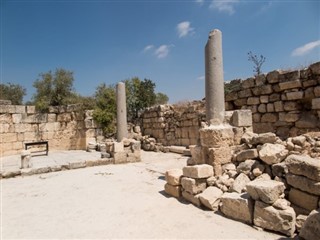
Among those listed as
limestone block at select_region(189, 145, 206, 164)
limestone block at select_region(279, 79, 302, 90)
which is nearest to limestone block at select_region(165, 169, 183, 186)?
limestone block at select_region(189, 145, 206, 164)

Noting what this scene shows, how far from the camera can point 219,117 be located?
20.1ft

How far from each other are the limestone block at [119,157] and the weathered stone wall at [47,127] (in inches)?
192

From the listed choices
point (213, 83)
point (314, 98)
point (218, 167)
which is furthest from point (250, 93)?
point (218, 167)

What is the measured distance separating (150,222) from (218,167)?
6.80 ft

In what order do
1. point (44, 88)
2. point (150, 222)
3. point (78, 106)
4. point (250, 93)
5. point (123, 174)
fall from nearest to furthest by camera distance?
point (150, 222) → point (123, 174) → point (250, 93) → point (78, 106) → point (44, 88)

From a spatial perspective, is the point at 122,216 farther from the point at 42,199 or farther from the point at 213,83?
the point at 213,83

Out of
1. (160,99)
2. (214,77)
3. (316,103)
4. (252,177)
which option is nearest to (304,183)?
(252,177)

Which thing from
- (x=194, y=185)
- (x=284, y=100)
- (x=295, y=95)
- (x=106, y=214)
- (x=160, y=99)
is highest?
(x=160, y=99)

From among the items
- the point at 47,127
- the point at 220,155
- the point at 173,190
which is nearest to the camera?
the point at 173,190

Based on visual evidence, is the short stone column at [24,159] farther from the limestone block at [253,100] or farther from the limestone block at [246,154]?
the limestone block at [253,100]

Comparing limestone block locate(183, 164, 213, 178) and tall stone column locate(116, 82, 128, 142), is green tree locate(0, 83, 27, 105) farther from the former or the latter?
limestone block locate(183, 164, 213, 178)

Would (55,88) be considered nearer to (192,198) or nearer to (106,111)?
(106,111)

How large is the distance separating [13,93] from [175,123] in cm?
1706

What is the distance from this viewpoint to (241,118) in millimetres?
5938
